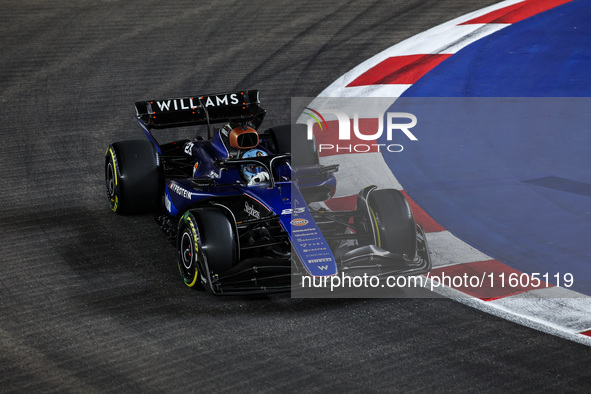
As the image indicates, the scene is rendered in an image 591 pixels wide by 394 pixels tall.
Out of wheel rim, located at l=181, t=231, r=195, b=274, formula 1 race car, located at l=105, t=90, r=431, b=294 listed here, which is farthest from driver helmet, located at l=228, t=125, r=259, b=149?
wheel rim, located at l=181, t=231, r=195, b=274

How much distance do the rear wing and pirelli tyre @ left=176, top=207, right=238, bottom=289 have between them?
224 cm

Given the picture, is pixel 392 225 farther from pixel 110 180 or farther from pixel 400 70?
pixel 400 70

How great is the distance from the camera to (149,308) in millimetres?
6484

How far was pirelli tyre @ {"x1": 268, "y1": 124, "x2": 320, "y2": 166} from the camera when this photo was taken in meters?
8.30

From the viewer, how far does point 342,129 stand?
36.9 feet

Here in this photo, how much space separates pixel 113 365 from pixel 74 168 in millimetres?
4537

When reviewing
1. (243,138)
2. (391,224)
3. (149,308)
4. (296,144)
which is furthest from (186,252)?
(296,144)

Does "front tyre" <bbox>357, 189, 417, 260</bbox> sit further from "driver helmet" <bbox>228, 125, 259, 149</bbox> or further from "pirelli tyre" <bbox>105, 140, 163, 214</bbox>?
"pirelli tyre" <bbox>105, 140, 163, 214</bbox>

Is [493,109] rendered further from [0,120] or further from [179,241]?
[0,120]

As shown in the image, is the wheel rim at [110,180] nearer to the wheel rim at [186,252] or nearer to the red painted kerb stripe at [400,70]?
the wheel rim at [186,252]

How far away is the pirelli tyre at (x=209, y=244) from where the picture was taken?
254 inches

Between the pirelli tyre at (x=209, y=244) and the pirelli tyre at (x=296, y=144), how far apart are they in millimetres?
1789

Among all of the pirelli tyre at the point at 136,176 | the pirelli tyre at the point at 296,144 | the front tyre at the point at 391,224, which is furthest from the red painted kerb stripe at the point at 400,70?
the front tyre at the point at 391,224

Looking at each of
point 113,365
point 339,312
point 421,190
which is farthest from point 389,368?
point 421,190
